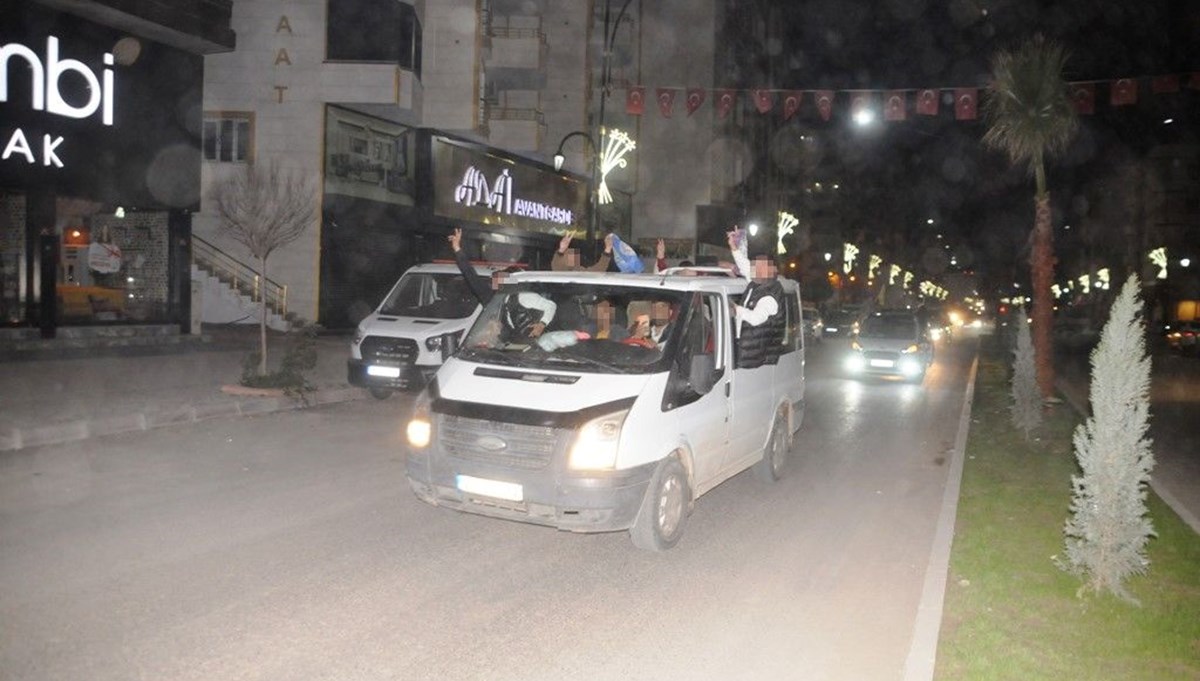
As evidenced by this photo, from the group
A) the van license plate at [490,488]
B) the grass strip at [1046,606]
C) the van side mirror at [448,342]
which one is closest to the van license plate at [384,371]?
the van side mirror at [448,342]

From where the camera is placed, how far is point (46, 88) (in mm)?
17562

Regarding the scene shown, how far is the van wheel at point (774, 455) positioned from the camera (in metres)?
9.67

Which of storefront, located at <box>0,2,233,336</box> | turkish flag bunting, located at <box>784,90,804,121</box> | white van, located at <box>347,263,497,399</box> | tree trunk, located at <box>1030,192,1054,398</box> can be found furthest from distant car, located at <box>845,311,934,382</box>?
storefront, located at <box>0,2,233,336</box>

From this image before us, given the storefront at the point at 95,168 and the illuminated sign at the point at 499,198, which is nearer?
the storefront at the point at 95,168

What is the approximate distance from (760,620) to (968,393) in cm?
1667

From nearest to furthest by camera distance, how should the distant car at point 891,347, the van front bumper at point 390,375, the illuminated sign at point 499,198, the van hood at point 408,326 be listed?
the van front bumper at point 390,375
the van hood at point 408,326
the distant car at point 891,347
the illuminated sign at point 499,198

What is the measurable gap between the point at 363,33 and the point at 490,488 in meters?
22.4

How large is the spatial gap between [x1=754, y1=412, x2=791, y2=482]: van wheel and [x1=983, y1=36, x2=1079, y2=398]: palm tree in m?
7.60

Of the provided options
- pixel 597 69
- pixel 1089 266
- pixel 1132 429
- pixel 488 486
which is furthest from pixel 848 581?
pixel 1089 266

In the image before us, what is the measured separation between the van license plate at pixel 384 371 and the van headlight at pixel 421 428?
7.18 m

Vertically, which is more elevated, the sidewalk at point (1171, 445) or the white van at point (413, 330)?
the white van at point (413, 330)

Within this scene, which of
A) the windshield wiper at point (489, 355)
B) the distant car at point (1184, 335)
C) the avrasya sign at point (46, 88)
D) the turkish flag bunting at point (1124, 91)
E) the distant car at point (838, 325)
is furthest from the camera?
the distant car at point (838, 325)

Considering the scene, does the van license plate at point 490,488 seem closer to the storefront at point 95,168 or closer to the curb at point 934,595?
the curb at point 934,595

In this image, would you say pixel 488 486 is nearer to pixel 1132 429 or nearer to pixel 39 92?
pixel 1132 429
